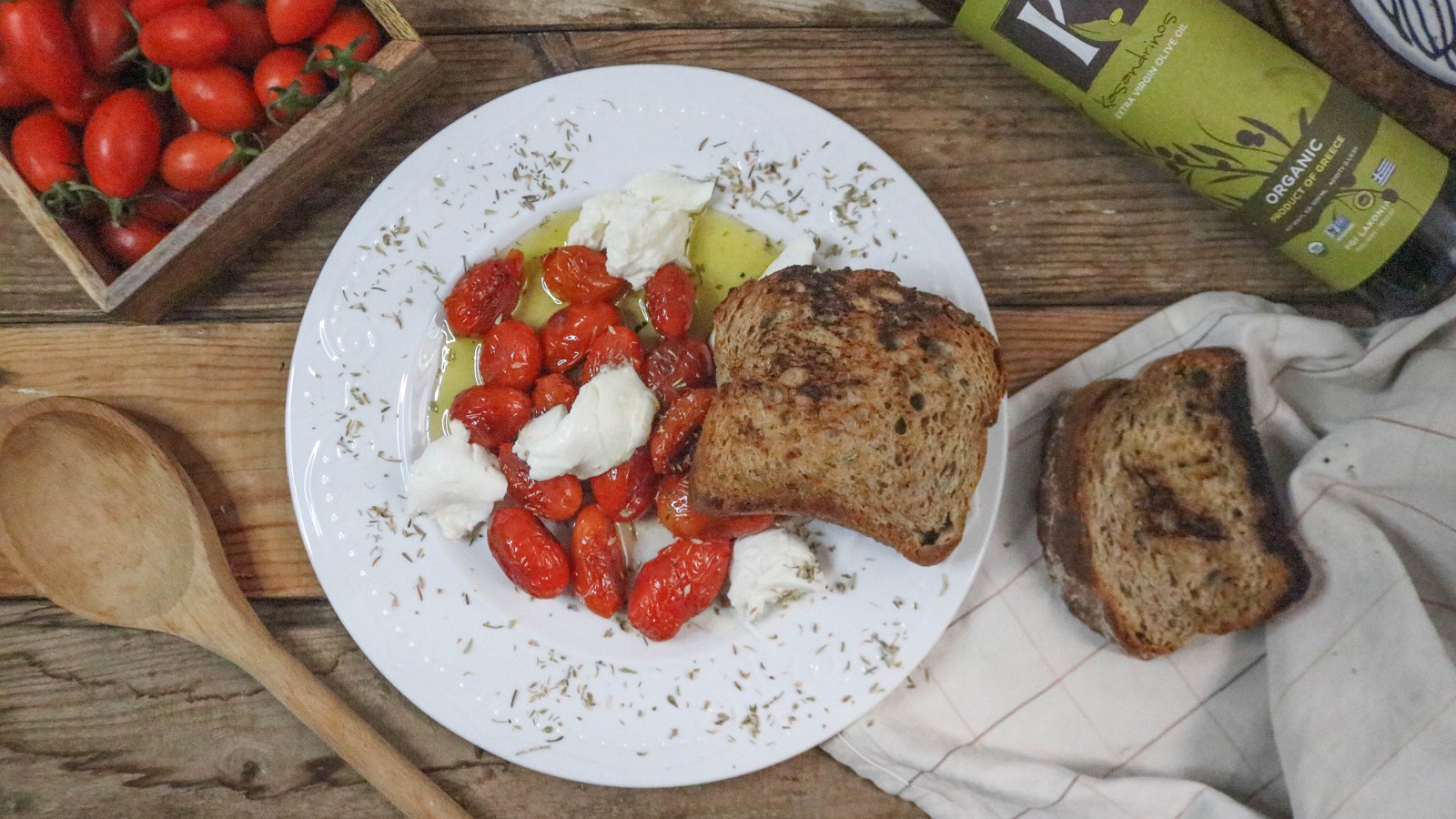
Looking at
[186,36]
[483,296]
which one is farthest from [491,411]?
[186,36]

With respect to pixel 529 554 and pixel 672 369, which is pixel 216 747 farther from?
pixel 672 369

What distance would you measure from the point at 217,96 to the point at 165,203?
0.90 feet

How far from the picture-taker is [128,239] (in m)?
1.83

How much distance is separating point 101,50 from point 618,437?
54.3 inches

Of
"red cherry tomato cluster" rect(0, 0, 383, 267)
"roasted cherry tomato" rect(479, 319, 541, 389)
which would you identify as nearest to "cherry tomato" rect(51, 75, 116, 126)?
"red cherry tomato cluster" rect(0, 0, 383, 267)

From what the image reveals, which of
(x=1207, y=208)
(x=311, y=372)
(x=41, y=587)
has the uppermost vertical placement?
(x=1207, y=208)

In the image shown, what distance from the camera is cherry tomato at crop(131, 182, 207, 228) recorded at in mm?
1848

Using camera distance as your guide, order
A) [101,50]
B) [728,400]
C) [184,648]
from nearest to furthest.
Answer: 1. [728,400]
2. [101,50]
3. [184,648]

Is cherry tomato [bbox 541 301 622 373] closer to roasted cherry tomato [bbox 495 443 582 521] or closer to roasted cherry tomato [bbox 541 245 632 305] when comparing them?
roasted cherry tomato [bbox 541 245 632 305]

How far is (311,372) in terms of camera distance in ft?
6.00

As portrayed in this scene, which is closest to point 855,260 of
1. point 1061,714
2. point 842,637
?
point 842,637

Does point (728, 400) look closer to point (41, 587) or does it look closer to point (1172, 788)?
point (1172, 788)

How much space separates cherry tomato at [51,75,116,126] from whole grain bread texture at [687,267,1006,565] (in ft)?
4.94

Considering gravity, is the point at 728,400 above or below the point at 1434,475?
below
